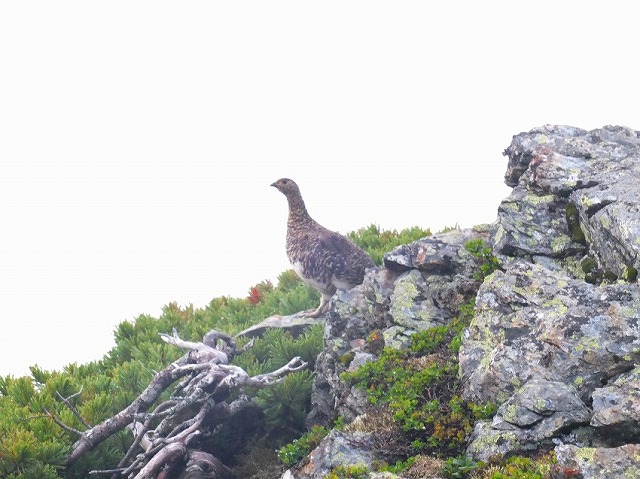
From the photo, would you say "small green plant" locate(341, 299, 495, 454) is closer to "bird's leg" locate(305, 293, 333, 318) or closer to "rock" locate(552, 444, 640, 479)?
"rock" locate(552, 444, 640, 479)

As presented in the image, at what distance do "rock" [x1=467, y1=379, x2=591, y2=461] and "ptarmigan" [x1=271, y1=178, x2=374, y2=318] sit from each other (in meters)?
5.23

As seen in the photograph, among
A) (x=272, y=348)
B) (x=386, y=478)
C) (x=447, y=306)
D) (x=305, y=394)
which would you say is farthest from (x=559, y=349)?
(x=272, y=348)

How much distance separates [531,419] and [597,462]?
0.80 metres

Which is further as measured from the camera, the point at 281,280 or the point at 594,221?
the point at 281,280

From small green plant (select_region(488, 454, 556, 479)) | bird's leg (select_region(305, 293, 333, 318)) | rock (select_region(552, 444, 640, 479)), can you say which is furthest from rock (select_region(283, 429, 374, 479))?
bird's leg (select_region(305, 293, 333, 318))

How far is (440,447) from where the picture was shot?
22.0ft

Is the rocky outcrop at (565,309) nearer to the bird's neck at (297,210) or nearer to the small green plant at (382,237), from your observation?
the bird's neck at (297,210)

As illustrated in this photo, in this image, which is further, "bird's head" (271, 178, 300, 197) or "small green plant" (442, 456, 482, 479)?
"bird's head" (271, 178, 300, 197)

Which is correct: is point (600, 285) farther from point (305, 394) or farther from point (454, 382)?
point (305, 394)

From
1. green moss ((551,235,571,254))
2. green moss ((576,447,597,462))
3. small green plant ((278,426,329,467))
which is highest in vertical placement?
green moss ((551,235,571,254))

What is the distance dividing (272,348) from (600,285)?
4.61 meters

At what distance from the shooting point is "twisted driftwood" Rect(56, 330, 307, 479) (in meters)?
8.41

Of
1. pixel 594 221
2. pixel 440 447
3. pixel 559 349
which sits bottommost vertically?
pixel 440 447

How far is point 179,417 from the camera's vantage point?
9.27m
